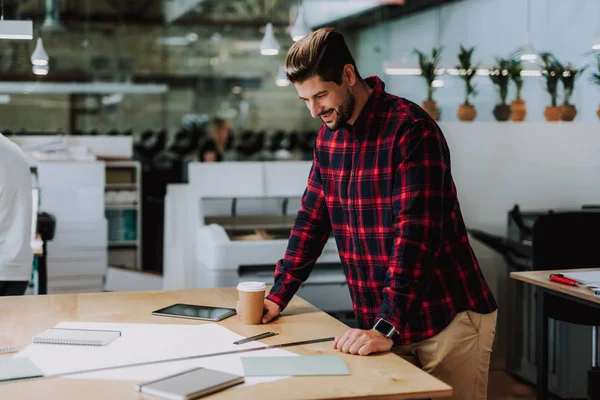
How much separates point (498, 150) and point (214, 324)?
2987mm

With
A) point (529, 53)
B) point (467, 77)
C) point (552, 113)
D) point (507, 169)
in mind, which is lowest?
point (507, 169)

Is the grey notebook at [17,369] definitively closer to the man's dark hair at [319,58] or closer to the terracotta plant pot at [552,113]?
the man's dark hair at [319,58]

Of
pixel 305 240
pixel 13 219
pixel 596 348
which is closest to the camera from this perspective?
pixel 305 240

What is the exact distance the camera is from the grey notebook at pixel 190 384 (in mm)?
1430

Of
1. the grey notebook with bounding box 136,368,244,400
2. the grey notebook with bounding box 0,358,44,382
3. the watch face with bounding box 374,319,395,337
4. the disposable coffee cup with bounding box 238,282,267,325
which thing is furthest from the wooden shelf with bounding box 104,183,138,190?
the grey notebook with bounding box 136,368,244,400

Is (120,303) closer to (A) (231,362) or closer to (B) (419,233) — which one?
(A) (231,362)

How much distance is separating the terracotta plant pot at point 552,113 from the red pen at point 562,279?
192 centimetres

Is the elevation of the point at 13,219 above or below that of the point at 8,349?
above

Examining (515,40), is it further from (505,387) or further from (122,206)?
(122,206)

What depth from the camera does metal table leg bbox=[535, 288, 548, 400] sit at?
123 inches

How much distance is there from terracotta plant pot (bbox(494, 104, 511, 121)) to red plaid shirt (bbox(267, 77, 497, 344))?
278 centimetres

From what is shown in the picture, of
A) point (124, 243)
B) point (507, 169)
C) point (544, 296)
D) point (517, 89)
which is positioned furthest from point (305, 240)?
point (124, 243)

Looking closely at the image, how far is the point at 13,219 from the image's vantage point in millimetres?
2984

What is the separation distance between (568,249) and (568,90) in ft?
4.20
